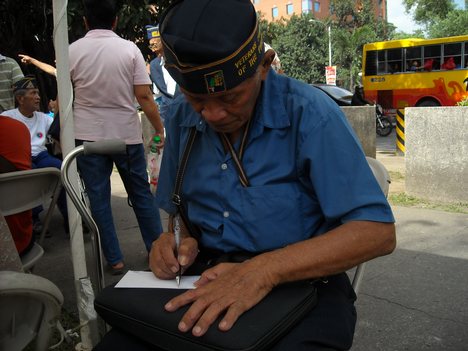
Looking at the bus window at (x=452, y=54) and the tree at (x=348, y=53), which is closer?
the bus window at (x=452, y=54)

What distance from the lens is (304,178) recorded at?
1511mm

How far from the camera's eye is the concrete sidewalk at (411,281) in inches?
110

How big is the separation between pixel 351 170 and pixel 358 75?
50010mm

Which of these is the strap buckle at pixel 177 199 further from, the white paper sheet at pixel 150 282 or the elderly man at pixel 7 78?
the elderly man at pixel 7 78

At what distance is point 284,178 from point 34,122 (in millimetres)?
4338

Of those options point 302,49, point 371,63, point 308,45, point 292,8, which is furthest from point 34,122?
point 292,8

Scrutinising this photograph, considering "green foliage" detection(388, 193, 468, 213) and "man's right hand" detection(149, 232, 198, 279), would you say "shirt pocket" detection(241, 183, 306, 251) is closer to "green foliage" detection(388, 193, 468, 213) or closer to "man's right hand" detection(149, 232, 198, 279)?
"man's right hand" detection(149, 232, 198, 279)

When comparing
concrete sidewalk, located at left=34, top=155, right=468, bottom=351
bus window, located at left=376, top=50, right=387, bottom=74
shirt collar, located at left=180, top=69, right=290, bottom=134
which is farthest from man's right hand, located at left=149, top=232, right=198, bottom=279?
bus window, located at left=376, top=50, right=387, bottom=74

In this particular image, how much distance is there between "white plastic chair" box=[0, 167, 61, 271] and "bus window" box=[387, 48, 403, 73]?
1928 cm

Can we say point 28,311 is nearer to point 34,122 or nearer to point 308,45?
point 34,122

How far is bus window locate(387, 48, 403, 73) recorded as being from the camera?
19.9 meters

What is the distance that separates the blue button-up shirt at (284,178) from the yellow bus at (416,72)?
59.0ft

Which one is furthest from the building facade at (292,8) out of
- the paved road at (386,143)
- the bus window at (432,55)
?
the paved road at (386,143)

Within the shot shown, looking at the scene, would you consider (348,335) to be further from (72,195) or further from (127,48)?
(127,48)
